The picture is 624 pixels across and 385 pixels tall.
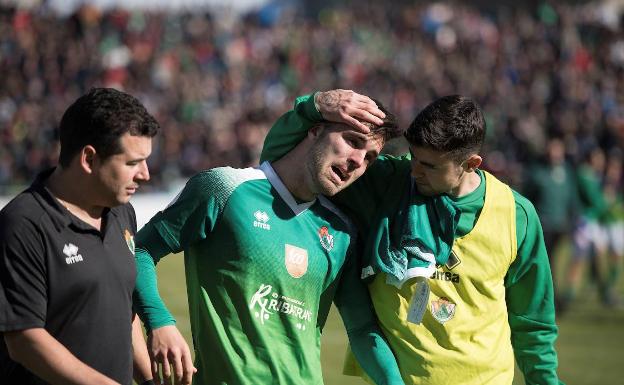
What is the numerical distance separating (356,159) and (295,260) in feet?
1.50

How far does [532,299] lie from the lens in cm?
430

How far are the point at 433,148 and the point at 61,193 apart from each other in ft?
4.71

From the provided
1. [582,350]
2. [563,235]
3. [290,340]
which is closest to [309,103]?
[290,340]

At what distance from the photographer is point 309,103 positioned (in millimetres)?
4047

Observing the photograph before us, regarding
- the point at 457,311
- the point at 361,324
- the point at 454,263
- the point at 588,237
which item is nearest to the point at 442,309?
the point at 457,311

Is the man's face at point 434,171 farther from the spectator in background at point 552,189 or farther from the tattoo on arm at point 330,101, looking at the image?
the spectator in background at point 552,189

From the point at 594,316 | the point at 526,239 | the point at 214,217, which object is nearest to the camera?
the point at 214,217

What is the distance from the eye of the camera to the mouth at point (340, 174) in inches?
158

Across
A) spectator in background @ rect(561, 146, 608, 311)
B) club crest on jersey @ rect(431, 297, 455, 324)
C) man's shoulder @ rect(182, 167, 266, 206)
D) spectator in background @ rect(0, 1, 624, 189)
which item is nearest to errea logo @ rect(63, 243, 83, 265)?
man's shoulder @ rect(182, 167, 266, 206)

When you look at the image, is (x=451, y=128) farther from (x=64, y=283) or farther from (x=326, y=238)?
(x=64, y=283)

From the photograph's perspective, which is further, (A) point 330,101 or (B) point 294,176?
(B) point 294,176

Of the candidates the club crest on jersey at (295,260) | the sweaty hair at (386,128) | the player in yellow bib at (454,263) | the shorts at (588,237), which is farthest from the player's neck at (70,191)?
the shorts at (588,237)

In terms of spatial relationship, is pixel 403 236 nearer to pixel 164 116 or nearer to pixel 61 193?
pixel 61 193

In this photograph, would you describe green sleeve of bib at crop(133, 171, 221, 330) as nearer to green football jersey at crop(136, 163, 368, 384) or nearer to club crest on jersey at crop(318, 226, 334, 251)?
green football jersey at crop(136, 163, 368, 384)
